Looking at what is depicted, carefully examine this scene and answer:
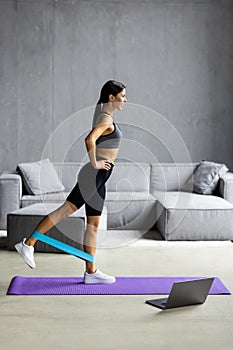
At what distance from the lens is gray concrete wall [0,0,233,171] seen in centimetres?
720

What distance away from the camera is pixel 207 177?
21.8 feet

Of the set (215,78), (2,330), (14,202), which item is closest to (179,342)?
(2,330)

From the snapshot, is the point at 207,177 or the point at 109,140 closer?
the point at 109,140

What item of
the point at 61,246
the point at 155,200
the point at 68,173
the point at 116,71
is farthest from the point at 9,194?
the point at 61,246

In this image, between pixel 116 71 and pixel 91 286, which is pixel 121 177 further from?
pixel 91 286

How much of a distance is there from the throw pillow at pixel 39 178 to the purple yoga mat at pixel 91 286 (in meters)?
2.07

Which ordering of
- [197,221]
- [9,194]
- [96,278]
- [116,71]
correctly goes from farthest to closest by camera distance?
[116,71], [9,194], [197,221], [96,278]

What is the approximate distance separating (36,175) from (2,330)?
334 cm

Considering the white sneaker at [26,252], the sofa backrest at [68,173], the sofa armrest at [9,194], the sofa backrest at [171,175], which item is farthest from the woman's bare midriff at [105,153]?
the sofa backrest at [171,175]

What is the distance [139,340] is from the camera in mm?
3229

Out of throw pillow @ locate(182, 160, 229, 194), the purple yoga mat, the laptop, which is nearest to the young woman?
the purple yoga mat

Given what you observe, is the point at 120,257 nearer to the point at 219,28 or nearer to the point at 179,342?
the point at 179,342

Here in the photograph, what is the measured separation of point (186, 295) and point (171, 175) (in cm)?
328

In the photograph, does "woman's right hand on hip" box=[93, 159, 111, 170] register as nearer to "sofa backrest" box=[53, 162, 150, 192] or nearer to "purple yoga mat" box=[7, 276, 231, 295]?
"purple yoga mat" box=[7, 276, 231, 295]
